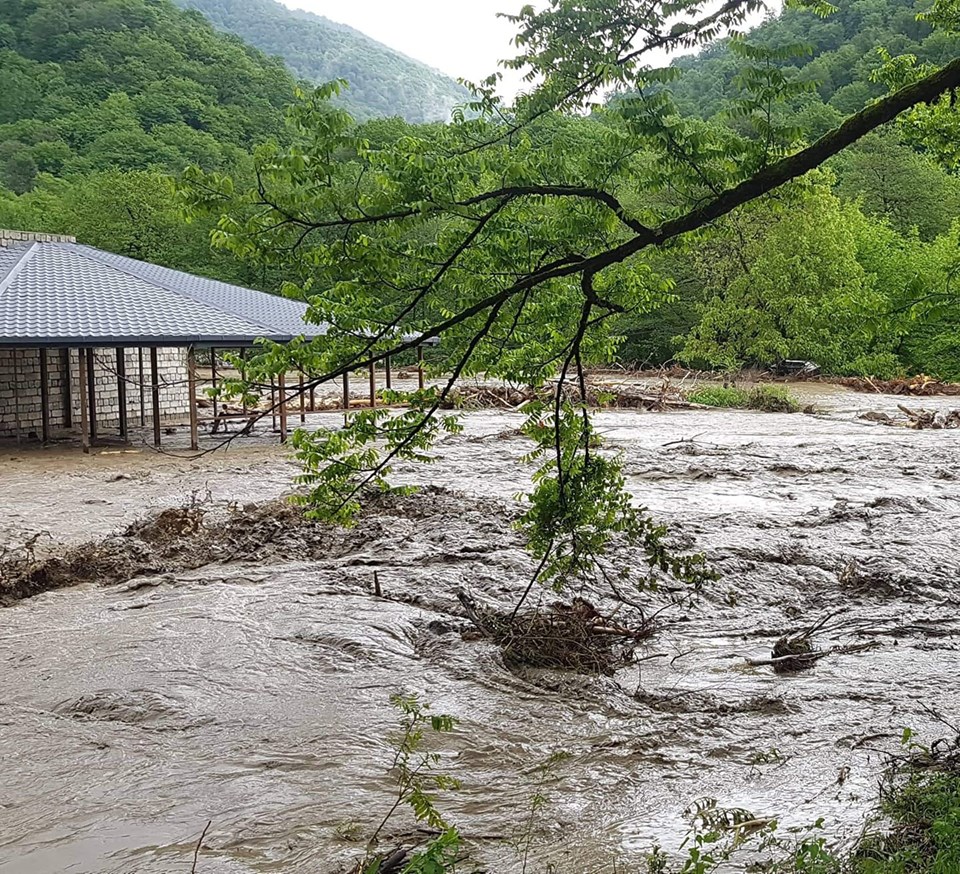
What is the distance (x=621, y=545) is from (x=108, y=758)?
667cm

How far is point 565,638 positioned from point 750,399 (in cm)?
2485

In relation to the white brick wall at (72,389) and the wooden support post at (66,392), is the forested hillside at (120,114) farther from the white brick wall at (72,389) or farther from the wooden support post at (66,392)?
the wooden support post at (66,392)

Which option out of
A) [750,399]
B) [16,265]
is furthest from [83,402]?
[750,399]

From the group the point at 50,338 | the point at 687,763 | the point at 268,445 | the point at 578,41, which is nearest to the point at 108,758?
the point at 687,763

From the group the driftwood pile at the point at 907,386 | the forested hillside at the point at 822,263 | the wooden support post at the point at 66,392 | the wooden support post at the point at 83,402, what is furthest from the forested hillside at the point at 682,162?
the wooden support post at the point at 66,392

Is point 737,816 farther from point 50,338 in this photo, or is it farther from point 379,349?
point 50,338

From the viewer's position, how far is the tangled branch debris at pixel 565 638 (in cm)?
766

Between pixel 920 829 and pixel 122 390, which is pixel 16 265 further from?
pixel 920 829

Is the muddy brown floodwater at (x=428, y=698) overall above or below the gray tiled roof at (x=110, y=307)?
below

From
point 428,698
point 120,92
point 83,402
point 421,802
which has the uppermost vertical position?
point 120,92

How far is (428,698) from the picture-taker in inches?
278

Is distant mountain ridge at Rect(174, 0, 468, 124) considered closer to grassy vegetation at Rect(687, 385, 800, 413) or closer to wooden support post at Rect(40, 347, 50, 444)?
grassy vegetation at Rect(687, 385, 800, 413)

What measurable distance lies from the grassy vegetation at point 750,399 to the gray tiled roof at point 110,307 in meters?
13.7

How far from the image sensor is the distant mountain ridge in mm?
166625
